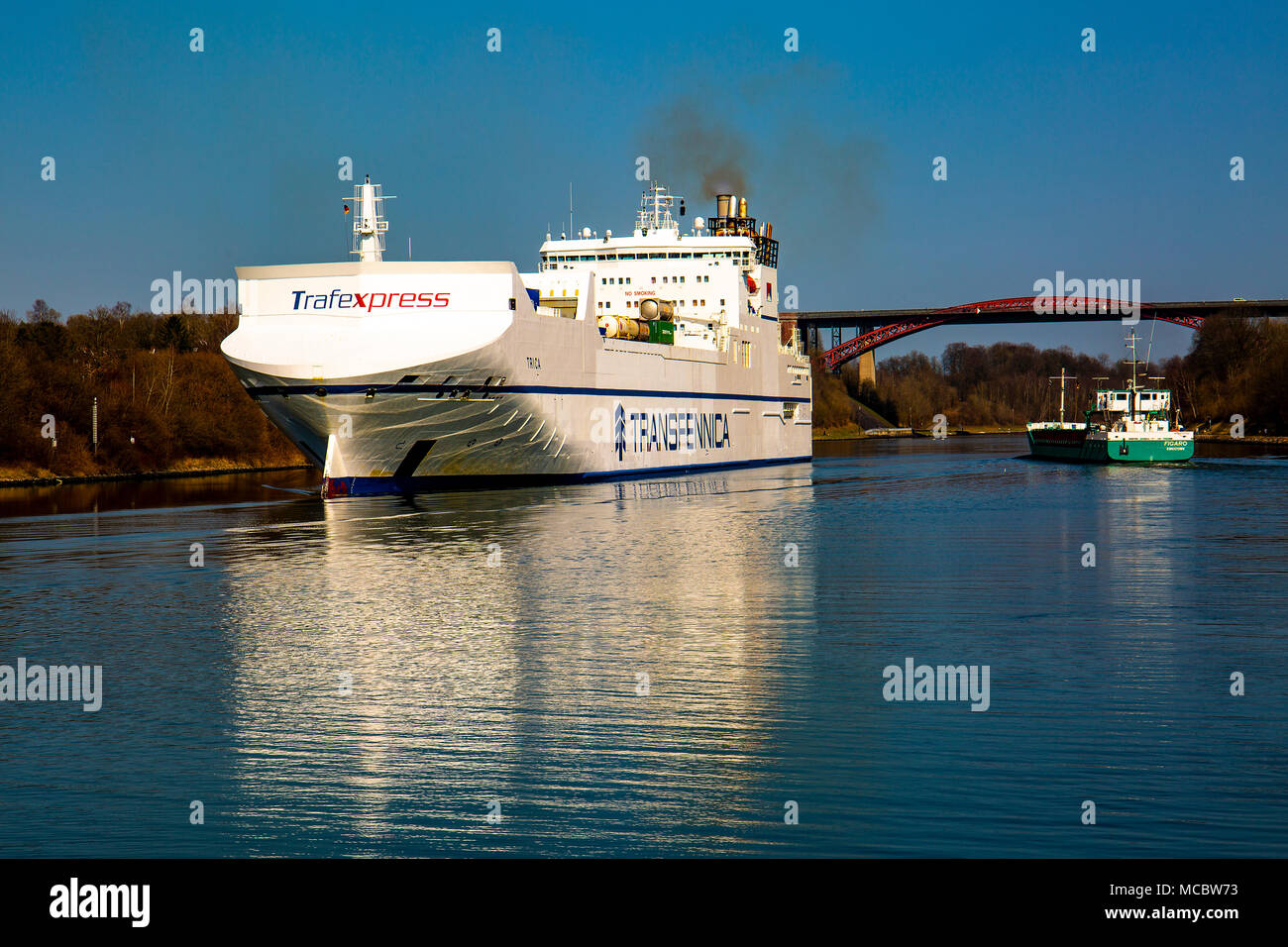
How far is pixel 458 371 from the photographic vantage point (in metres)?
37.2

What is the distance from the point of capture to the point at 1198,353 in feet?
418

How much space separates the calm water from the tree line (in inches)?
1213

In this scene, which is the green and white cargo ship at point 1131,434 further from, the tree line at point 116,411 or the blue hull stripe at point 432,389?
the tree line at point 116,411

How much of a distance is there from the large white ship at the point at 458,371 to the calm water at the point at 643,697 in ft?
27.6

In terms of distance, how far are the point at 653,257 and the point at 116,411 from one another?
29369 mm

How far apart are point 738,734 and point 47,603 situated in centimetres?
1360

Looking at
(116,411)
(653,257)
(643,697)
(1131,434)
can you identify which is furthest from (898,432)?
(643,697)

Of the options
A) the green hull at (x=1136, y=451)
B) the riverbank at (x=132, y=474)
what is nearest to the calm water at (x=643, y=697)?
the riverbank at (x=132, y=474)

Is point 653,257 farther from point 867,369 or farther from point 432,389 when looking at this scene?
point 867,369

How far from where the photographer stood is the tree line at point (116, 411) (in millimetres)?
56625

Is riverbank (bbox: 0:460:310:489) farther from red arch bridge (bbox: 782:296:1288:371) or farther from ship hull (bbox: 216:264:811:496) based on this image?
red arch bridge (bbox: 782:296:1288:371)

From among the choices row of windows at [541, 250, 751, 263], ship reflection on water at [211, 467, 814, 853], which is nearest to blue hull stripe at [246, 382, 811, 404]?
ship reflection on water at [211, 467, 814, 853]

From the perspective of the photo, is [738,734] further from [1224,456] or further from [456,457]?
[1224,456]
